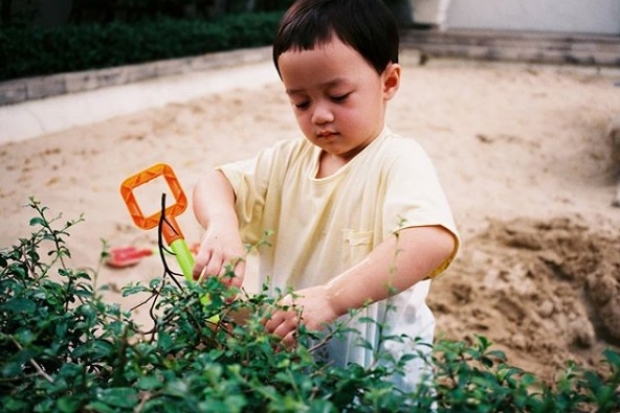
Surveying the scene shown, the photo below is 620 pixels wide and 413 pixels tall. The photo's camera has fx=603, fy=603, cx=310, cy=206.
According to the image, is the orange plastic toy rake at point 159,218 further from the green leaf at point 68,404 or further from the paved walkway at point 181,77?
the paved walkway at point 181,77

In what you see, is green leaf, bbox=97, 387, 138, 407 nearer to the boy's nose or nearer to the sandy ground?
the boy's nose

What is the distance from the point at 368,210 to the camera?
1677 millimetres

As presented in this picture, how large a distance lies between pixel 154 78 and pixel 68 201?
135 inches

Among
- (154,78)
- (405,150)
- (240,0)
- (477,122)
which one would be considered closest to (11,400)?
(405,150)

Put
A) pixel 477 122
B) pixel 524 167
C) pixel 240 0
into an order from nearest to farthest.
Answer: pixel 524 167 → pixel 477 122 → pixel 240 0

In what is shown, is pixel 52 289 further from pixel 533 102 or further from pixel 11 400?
pixel 533 102

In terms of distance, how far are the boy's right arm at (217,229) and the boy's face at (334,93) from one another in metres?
0.32

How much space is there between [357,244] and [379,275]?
30 cm

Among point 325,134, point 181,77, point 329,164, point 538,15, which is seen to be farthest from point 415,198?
point 538,15

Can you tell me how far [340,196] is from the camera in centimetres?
174

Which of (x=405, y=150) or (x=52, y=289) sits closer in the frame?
(x=52, y=289)

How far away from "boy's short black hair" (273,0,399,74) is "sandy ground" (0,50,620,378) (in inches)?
72.9

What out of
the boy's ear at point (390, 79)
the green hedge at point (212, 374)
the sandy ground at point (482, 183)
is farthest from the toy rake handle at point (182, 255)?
the sandy ground at point (482, 183)

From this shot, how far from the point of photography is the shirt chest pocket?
167 centimetres
